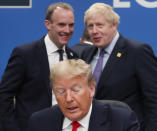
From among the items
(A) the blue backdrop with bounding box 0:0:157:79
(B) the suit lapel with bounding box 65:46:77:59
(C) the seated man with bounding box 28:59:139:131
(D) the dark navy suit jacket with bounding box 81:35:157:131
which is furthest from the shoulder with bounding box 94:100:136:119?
(A) the blue backdrop with bounding box 0:0:157:79

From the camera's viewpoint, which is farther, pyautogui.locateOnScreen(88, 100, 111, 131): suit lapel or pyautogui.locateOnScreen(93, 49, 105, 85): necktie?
pyautogui.locateOnScreen(93, 49, 105, 85): necktie

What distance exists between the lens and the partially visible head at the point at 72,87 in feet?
6.49

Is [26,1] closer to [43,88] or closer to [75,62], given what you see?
[43,88]

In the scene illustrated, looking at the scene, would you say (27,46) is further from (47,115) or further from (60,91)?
(60,91)

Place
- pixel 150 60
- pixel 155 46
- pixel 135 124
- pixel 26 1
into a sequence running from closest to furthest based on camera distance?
1. pixel 135 124
2. pixel 150 60
3. pixel 155 46
4. pixel 26 1

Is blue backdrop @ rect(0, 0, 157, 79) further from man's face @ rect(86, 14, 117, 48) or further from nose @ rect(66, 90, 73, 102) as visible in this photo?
nose @ rect(66, 90, 73, 102)

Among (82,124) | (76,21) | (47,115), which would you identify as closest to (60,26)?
(47,115)

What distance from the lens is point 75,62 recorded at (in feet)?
6.61

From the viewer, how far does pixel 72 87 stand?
198cm

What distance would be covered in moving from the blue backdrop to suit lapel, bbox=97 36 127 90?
1.70 meters

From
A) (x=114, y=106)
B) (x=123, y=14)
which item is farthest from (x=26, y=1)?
(x=114, y=106)

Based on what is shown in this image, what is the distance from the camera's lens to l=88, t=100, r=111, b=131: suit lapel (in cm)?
205

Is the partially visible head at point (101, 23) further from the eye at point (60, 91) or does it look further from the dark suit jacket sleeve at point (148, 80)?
the eye at point (60, 91)

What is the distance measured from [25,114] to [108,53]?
782mm
